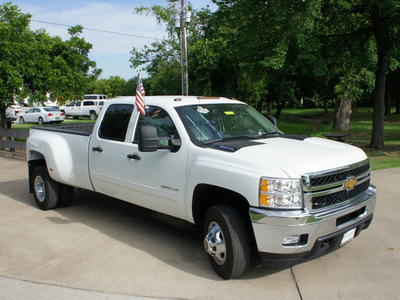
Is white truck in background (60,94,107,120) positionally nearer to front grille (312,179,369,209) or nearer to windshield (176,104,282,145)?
windshield (176,104,282,145)

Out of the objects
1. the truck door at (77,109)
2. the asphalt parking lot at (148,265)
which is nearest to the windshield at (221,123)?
the asphalt parking lot at (148,265)

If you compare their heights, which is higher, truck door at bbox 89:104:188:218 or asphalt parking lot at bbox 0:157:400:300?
truck door at bbox 89:104:188:218

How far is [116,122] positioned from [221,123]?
1650 mm

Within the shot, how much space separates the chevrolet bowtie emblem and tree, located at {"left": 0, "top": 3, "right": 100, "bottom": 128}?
12.5 meters

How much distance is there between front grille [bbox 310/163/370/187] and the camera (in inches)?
157

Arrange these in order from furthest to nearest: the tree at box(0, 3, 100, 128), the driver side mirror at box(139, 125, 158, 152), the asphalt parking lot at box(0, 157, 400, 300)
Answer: the tree at box(0, 3, 100, 128)
the driver side mirror at box(139, 125, 158, 152)
the asphalt parking lot at box(0, 157, 400, 300)

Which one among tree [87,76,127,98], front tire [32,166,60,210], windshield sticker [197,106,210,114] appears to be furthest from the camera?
tree [87,76,127,98]

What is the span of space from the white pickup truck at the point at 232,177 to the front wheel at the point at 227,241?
0.4 inches

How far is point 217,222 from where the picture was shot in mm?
4348

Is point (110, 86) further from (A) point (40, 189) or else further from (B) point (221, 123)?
(B) point (221, 123)

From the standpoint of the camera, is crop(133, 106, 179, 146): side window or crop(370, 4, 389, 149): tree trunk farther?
crop(370, 4, 389, 149): tree trunk

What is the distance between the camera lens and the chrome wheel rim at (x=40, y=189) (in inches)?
284

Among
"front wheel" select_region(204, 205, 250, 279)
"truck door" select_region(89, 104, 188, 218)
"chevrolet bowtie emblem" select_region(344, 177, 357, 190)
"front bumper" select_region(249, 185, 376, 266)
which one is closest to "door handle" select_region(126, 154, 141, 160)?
"truck door" select_region(89, 104, 188, 218)

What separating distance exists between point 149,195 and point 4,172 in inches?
294
